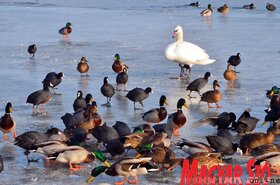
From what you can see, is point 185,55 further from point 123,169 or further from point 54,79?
point 123,169

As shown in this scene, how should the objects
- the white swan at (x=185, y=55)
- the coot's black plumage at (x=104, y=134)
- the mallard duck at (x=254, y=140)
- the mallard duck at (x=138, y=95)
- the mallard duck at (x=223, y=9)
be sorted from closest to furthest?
the mallard duck at (x=254, y=140) → the coot's black plumage at (x=104, y=134) → the mallard duck at (x=138, y=95) → the white swan at (x=185, y=55) → the mallard duck at (x=223, y=9)

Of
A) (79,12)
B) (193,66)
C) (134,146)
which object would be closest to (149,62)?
(193,66)

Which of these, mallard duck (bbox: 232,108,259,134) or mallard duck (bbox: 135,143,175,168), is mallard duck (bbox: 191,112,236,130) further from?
mallard duck (bbox: 135,143,175,168)

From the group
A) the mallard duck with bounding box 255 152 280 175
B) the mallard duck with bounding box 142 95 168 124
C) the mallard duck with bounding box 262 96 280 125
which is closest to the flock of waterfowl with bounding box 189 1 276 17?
the mallard duck with bounding box 262 96 280 125

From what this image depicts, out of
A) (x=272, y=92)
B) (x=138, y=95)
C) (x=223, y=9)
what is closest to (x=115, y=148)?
(x=138, y=95)

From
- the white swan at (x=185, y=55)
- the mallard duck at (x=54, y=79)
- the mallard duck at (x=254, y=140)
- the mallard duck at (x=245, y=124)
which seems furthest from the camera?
the white swan at (x=185, y=55)

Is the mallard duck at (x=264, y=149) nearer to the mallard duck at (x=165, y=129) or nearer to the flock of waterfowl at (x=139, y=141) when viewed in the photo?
the flock of waterfowl at (x=139, y=141)

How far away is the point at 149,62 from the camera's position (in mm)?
20625

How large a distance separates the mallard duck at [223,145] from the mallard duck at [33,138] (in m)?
2.33

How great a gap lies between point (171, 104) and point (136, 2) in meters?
24.8

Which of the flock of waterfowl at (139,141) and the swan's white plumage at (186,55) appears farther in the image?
the swan's white plumage at (186,55)

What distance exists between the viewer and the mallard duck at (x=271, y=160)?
32.7ft

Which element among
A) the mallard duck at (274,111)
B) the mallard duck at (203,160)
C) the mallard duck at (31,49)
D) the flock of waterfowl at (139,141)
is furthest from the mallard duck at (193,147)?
the mallard duck at (31,49)

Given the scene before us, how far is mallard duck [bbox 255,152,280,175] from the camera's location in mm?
9969
